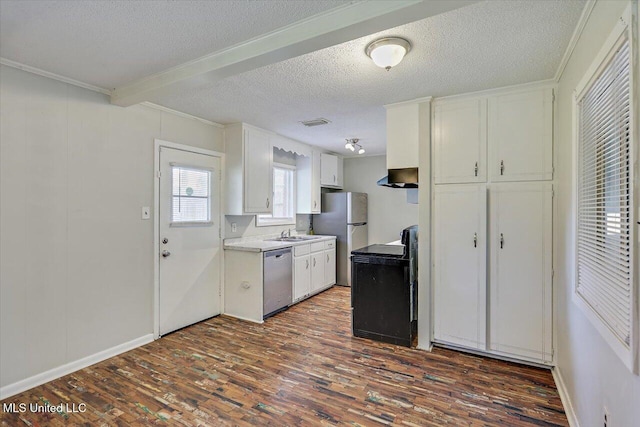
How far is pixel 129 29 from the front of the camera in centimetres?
185

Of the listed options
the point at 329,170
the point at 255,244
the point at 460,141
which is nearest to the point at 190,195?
the point at 255,244

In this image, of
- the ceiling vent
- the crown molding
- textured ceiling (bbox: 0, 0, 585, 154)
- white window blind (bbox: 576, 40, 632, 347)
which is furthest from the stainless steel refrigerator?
white window blind (bbox: 576, 40, 632, 347)

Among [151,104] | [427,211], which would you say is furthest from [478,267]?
[151,104]

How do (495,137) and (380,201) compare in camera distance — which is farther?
(380,201)

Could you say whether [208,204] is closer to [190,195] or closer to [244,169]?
[190,195]

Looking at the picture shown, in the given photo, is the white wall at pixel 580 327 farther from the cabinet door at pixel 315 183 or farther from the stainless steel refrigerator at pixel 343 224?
the cabinet door at pixel 315 183

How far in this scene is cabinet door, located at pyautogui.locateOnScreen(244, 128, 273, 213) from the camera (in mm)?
3943

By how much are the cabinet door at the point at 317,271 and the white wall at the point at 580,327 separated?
298 cm

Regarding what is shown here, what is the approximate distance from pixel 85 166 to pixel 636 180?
3.43 metres

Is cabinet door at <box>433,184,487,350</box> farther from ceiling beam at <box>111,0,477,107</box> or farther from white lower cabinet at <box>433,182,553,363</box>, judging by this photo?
ceiling beam at <box>111,0,477,107</box>

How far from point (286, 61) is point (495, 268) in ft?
7.75

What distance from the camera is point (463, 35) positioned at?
190cm

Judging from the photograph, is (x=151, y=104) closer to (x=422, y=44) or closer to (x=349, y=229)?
(x=422, y=44)

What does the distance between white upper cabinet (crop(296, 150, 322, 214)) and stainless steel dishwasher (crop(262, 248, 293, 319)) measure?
122cm
